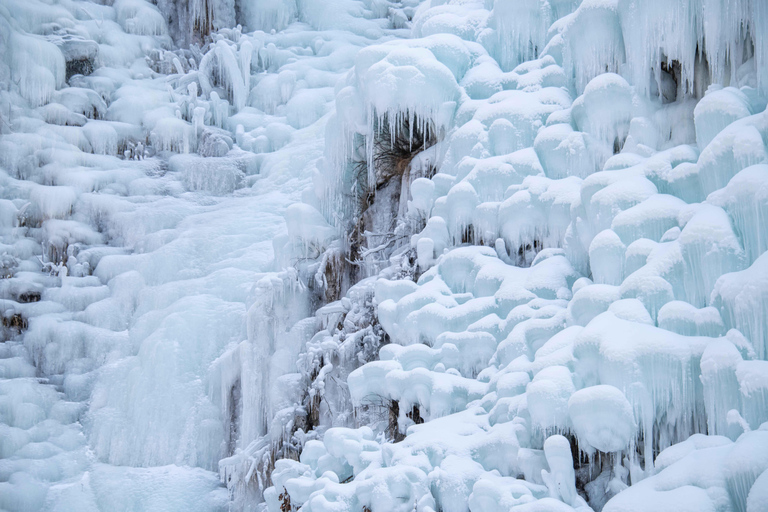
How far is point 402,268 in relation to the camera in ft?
21.4

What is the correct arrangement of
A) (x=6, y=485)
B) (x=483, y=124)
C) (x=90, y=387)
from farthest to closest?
(x=90, y=387), (x=6, y=485), (x=483, y=124)

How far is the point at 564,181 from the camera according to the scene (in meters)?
5.59

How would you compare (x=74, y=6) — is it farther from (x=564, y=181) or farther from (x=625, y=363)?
(x=625, y=363)

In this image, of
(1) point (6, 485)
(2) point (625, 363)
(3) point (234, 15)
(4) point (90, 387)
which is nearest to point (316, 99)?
(3) point (234, 15)

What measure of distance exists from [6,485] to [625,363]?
288 inches

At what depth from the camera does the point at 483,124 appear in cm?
634

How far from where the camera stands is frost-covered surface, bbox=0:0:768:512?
3.79 m

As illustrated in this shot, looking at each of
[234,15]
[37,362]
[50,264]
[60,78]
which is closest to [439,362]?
[37,362]

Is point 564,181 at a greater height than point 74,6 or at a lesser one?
lesser

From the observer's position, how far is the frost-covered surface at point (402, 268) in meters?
3.79

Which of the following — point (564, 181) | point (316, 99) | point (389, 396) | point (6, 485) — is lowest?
point (6, 485)

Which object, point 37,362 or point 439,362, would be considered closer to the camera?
point 439,362

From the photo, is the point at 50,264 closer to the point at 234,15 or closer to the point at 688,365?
the point at 234,15

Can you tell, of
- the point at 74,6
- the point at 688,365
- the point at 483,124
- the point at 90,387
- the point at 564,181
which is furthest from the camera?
the point at 74,6
